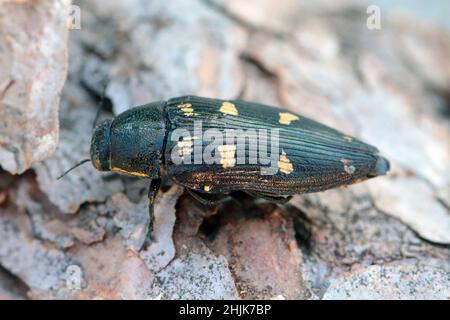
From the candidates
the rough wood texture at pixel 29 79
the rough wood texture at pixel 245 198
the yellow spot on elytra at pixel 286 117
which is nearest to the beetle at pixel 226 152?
the yellow spot on elytra at pixel 286 117

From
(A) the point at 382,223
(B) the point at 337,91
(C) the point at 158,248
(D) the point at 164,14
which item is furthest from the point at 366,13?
(C) the point at 158,248

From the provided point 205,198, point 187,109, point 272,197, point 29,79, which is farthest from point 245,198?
point 29,79

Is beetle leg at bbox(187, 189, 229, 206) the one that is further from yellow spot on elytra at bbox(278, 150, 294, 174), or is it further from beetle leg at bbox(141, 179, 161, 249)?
yellow spot on elytra at bbox(278, 150, 294, 174)

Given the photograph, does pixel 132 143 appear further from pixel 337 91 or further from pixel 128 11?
pixel 337 91

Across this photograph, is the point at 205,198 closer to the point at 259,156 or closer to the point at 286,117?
the point at 259,156

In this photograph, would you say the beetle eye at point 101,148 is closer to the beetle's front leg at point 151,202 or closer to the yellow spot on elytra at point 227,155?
the beetle's front leg at point 151,202

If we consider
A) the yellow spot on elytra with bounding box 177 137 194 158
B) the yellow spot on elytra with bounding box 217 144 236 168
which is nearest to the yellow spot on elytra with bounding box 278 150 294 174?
the yellow spot on elytra with bounding box 217 144 236 168
